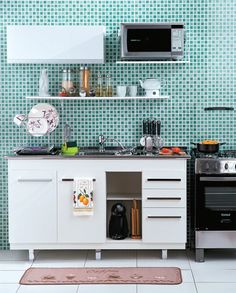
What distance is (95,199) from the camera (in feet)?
17.8

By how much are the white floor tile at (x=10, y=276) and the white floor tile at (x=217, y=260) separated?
135 centimetres

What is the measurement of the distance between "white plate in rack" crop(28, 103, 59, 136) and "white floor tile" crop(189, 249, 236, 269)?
1624 millimetres

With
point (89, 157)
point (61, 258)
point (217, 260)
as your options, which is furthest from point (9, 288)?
point (217, 260)

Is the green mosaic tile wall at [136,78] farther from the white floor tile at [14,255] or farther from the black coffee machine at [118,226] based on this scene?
the black coffee machine at [118,226]

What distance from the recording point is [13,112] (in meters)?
5.88

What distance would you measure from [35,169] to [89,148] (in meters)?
0.63

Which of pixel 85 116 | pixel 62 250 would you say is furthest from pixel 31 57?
pixel 62 250

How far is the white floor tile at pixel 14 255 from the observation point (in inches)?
221

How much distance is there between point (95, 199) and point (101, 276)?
2.25ft

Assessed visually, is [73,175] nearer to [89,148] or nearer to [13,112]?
[89,148]

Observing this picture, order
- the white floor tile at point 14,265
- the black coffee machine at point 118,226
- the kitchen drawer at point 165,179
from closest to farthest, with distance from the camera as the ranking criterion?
the white floor tile at point 14,265
the kitchen drawer at point 165,179
the black coffee machine at point 118,226

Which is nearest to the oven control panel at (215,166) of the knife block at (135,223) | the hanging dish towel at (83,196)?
the knife block at (135,223)

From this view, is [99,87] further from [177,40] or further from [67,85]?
[177,40]

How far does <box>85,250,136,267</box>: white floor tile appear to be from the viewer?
536 centimetres
